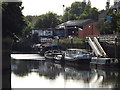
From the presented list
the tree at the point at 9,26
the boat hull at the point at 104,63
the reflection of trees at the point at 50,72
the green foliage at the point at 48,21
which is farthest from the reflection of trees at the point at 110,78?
the green foliage at the point at 48,21

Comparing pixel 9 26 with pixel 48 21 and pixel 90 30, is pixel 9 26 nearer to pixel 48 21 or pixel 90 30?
pixel 90 30

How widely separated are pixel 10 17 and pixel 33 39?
71757mm

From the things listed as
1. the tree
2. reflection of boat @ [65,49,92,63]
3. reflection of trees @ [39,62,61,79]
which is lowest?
reflection of trees @ [39,62,61,79]

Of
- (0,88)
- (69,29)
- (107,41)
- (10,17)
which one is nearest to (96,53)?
(107,41)

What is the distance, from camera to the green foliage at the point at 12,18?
2109 inches

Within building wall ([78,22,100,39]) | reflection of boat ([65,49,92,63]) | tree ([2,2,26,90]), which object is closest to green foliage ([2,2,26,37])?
tree ([2,2,26,90])

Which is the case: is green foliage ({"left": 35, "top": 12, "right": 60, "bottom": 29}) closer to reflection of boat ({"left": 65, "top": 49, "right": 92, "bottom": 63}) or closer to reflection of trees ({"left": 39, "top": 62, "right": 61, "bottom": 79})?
reflection of boat ({"left": 65, "top": 49, "right": 92, "bottom": 63})

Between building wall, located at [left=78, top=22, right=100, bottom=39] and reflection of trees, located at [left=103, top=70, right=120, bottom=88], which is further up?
building wall, located at [left=78, top=22, right=100, bottom=39]

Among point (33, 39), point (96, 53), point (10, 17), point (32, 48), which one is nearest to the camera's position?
point (10, 17)

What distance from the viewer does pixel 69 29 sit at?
12106cm

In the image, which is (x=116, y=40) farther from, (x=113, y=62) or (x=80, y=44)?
(x=80, y=44)

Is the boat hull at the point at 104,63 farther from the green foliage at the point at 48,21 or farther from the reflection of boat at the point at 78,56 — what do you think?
the green foliage at the point at 48,21

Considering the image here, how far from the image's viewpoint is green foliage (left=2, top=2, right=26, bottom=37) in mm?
53562

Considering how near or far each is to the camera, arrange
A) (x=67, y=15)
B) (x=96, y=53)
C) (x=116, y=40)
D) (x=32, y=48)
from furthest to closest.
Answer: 1. (x=67, y=15)
2. (x=32, y=48)
3. (x=96, y=53)
4. (x=116, y=40)
